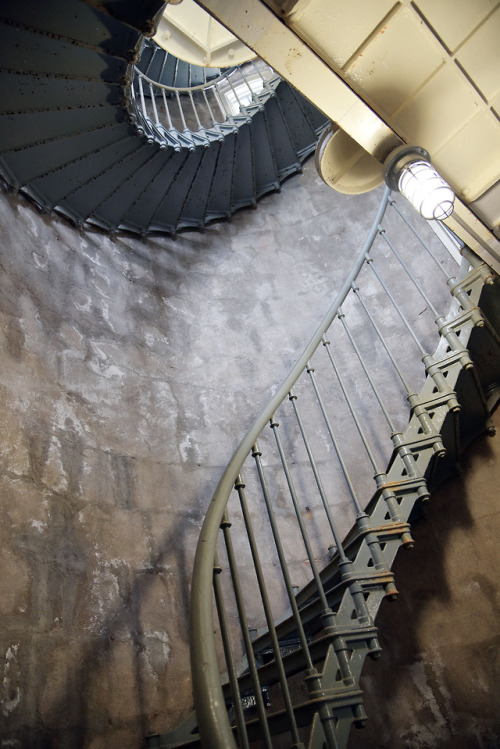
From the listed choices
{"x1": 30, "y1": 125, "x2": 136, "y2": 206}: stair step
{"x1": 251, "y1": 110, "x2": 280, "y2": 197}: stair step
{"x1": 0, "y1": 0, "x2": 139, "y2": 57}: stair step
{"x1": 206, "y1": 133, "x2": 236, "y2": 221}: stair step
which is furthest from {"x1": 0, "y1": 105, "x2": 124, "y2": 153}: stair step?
{"x1": 251, "y1": 110, "x2": 280, "y2": 197}: stair step

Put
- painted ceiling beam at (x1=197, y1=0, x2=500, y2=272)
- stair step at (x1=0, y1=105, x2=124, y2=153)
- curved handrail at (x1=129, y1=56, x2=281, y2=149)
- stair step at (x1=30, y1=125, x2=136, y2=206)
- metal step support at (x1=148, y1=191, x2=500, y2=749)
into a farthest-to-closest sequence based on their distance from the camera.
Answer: curved handrail at (x1=129, y1=56, x2=281, y2=149)
stair step at (x1=30, y1=125, x2=136, y2=206)
stair step at (x1=0, y1=105, x2=124, y2=153)
painted ceiling beam at (x1=197, y1=0, x2=500, y2=272)
metal step support at (x1=148, y1=191, x2=500, y2=749)

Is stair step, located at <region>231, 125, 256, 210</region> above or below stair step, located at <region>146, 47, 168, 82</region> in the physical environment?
below

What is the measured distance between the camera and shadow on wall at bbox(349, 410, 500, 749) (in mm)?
2725

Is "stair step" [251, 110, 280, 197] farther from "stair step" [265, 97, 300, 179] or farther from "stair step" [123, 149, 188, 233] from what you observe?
"stair step" [123, 149, 188, 233]

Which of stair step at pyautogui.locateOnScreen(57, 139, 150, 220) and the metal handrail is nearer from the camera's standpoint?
stair step at pyautogui.locateOnScreen(57, 139, 150, 220)

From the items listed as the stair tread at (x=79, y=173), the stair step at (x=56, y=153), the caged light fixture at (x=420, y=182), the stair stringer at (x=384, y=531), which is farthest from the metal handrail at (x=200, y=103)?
the stair stringer at (x=384, y=531)

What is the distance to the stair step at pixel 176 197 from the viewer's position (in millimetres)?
5066

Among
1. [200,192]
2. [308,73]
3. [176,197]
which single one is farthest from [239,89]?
[308,73]

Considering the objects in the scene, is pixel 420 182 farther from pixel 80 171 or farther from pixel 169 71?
pixel 169 71

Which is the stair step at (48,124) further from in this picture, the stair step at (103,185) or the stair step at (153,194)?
the stair step at (153,194)

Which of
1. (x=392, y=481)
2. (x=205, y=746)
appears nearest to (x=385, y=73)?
(x=392, y=481)

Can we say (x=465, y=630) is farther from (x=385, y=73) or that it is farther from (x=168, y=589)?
(x=385, y=73)

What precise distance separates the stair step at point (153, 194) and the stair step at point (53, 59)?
1.19 meters

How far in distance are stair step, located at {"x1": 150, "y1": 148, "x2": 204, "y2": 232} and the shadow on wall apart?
373 centimetres
